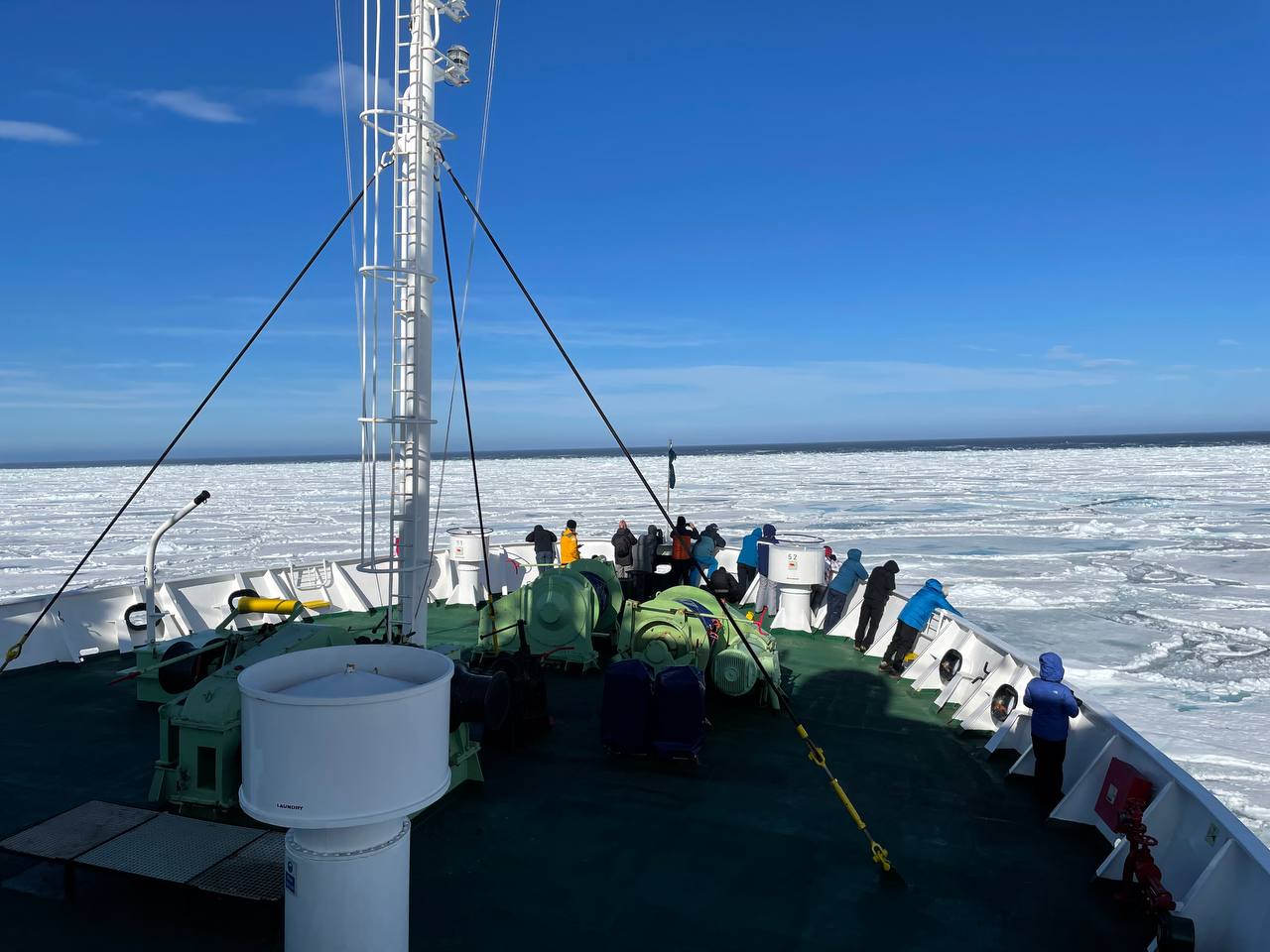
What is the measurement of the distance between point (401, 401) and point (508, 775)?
11.4ft

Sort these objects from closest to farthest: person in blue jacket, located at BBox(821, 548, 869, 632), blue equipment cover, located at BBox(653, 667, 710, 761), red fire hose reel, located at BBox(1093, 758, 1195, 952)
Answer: red fire hose reel, located at BBox(1093, 758, 1195, 952) < blue equipment cover, located at BBox(653, 667, 710, 761) < person in blue jacket, located at BBox(821, 548, 869, 632)

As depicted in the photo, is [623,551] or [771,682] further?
[623,551]

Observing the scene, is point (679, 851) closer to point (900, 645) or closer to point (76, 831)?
point (76, 831)

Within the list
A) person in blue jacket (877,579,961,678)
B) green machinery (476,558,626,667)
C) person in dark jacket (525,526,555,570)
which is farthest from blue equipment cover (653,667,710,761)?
person in dark jacket (525,526,555,570)

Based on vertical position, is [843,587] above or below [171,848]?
above

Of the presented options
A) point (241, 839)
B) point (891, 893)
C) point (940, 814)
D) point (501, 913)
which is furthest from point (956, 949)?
point (241, 839)

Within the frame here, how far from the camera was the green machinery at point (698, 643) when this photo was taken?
8.30 m

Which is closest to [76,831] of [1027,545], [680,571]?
[680,571]

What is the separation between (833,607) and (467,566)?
5.91 metres

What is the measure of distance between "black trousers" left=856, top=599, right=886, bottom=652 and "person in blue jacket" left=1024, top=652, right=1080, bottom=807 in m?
4.22

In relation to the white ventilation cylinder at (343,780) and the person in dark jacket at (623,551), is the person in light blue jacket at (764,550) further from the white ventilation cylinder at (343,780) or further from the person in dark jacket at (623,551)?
the white ventilation cylinder at (343,780)

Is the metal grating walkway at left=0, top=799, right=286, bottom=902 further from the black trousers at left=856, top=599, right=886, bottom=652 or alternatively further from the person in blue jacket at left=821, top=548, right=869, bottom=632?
the person in blue jacket at left=821, top=548, right=869, bottom=632

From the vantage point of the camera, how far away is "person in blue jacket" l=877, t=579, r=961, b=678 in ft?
31.0

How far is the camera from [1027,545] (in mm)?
25203
